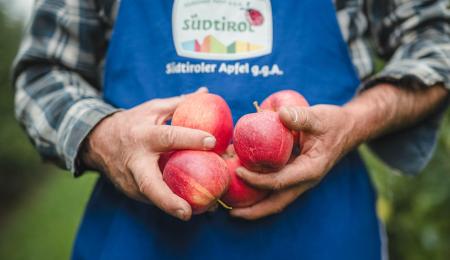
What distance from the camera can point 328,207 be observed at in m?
1.37

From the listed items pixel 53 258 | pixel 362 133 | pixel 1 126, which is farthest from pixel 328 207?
pixel 1 126

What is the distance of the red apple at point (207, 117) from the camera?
44.4 inches

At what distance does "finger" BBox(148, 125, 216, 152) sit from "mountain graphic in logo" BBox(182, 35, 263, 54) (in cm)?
31

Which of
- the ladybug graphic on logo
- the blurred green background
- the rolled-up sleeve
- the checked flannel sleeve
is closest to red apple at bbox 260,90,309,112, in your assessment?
the ladybug graphic on logo

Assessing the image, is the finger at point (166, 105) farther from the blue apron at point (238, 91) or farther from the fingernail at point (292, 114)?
the fingernail at point (292, 114)

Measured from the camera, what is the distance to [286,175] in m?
1.13

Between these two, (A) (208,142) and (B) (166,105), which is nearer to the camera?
(A) (208,142)

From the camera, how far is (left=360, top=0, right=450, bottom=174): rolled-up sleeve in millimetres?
1407

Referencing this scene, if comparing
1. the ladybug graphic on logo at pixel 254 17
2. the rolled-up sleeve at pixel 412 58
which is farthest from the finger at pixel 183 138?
the rolled-up sleeve at pixel 412 58

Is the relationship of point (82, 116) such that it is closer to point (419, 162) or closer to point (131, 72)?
point (131, 72)

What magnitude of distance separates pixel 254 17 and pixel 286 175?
454 millimetres

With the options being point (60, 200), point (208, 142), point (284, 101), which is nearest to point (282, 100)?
point (284, 101)

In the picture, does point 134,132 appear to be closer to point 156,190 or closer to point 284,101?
point 156,190

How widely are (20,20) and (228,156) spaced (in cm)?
812
